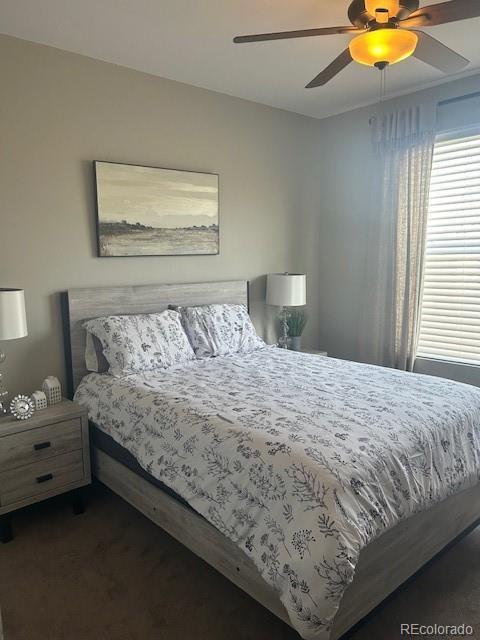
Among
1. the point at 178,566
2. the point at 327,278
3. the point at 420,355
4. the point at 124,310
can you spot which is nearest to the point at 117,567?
the point at 178,566

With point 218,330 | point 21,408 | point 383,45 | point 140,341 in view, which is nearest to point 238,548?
point 21,408

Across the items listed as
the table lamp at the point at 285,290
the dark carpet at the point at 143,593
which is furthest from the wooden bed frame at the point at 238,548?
the table lamp at the point at 285,290

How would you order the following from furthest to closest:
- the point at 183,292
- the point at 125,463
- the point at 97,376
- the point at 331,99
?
the point at 331,99 → the point at 183,292 → the point at 97,376 → the point at 125,463

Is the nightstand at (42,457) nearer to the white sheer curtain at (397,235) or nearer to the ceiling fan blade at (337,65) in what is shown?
the ceiling fan blade at (337,65)

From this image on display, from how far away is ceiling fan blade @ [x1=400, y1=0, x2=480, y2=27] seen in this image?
1.73 m

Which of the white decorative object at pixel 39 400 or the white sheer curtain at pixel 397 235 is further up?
the white sheer curtain at pixel 397 235

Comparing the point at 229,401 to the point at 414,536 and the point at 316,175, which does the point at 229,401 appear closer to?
the point at 414,536

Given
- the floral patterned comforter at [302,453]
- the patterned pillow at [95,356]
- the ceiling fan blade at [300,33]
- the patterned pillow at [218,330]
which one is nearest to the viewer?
the floral patterned comforter at [302,453]

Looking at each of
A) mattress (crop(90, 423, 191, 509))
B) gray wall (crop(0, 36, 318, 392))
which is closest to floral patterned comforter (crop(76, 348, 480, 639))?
mattress (crop(90, 423, 191, 509))

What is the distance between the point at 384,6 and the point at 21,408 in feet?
8.40

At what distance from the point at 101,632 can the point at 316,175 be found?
13.2 feet

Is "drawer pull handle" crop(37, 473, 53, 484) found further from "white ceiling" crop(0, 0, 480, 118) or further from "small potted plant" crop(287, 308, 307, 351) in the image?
"white ceiling" crop(0, 0, 480, 118)

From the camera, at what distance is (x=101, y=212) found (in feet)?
10.3

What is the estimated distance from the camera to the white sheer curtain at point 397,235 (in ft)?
12.1
